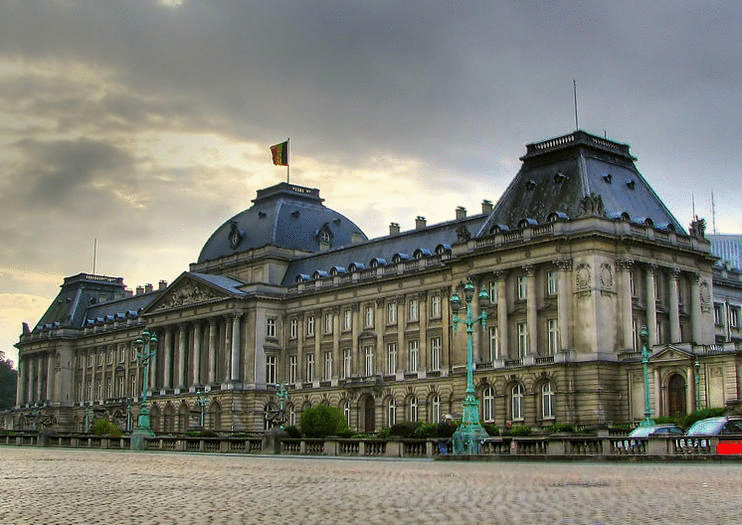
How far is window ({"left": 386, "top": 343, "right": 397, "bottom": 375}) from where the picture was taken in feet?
308

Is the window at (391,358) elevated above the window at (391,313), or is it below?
below

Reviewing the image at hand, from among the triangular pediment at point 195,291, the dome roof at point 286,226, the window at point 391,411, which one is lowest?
the window at point 391,411

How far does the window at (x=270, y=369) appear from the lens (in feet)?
346

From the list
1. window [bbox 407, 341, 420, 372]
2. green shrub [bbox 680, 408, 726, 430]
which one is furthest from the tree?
green shrub [bbox 680, 408, 726, 430]

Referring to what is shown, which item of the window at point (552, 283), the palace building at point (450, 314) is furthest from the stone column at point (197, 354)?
the window at point (552, 283)

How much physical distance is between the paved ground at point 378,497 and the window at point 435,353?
5724cm

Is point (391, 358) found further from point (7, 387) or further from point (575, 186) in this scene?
point (7, 387)

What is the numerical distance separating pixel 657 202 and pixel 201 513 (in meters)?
70.8

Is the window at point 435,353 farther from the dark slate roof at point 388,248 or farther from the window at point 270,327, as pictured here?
the window at point 270,327

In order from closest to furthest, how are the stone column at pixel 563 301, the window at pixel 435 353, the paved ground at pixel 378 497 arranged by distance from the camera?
the paved ground at pixel 378 497, the stone column at pixel 563 301, the window at pixel 435 353

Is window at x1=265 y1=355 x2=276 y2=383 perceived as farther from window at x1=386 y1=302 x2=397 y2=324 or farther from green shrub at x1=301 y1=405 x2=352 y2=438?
green shrub at x1=301 y1=405 x2=352 y2=438

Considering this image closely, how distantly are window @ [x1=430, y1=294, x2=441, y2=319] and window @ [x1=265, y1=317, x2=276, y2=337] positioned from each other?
69.9 ft

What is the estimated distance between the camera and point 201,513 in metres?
17.5

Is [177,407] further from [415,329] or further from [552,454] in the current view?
[552,454]
